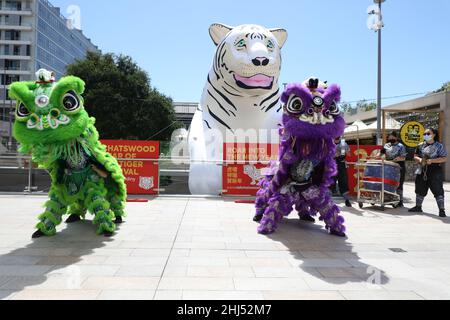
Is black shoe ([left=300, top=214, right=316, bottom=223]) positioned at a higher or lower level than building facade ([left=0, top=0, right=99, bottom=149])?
lower

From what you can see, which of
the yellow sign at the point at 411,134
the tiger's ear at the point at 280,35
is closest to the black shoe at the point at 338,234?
the tiger's ear at the point at 280,35

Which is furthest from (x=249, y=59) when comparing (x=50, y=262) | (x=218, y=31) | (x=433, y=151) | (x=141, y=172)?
(x=50, y=262)

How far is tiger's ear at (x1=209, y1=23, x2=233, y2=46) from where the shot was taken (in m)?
10.7

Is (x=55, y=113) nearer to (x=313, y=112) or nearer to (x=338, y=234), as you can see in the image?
(x=313, y=112)

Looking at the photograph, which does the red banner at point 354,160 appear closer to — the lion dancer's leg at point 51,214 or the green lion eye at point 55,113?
the lion dancer's leg at point 51,214

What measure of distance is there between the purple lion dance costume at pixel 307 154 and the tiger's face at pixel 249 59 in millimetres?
3921

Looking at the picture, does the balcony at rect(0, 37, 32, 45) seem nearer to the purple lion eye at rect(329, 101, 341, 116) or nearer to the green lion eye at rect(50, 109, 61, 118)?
the green lion eye at rect(50, 109, 61, 118)

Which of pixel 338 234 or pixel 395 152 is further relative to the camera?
pixel 395 152

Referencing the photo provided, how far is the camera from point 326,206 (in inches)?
229

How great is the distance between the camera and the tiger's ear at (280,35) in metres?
11.1

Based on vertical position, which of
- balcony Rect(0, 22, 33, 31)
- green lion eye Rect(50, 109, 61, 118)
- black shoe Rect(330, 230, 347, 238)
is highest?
balcony Rect(0, 22, 33, 31)

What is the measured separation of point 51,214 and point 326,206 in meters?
3.86

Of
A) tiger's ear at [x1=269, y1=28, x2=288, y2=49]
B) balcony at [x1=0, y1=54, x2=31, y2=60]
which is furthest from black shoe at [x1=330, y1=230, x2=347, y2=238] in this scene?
balcony at [x1=0, y1=54, x2=31, y2=60]

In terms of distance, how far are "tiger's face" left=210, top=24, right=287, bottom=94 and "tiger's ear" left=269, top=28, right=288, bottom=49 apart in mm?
1224
